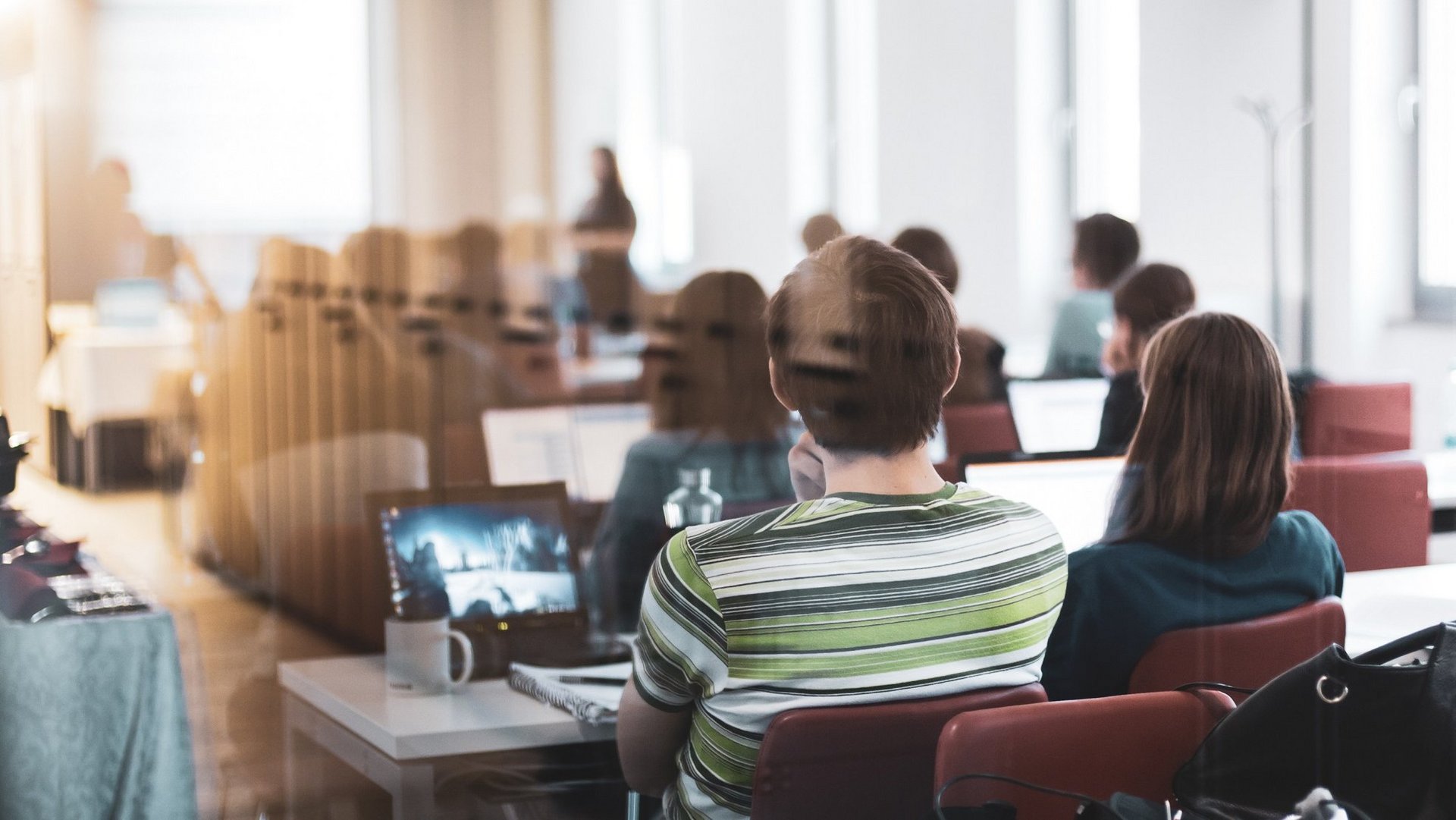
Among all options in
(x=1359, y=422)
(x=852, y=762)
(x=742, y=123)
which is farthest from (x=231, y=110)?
(x=1359, y=422)

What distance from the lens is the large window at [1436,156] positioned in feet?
7.82

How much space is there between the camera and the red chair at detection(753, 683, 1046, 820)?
1.14m

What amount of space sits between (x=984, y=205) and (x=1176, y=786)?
1.88m

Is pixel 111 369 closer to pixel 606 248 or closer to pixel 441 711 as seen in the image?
pixel 441 711

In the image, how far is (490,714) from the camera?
1543 mm

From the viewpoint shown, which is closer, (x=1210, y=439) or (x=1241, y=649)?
(x=1241, y=649)

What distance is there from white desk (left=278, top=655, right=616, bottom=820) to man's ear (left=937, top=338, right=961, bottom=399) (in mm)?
550

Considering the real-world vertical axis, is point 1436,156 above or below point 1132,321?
above

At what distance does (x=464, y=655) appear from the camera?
65.2 inches

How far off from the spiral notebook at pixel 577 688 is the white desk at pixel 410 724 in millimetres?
12

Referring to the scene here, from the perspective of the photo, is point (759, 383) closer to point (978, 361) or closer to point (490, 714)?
point (978, 361)

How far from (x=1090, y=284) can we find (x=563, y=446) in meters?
1.33

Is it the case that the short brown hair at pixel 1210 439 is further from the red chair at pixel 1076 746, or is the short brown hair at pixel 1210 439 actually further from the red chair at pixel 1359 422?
the red chair at pixel 1359 422

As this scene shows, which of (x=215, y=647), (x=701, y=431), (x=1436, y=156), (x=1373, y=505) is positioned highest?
(x=1436, y=156)
